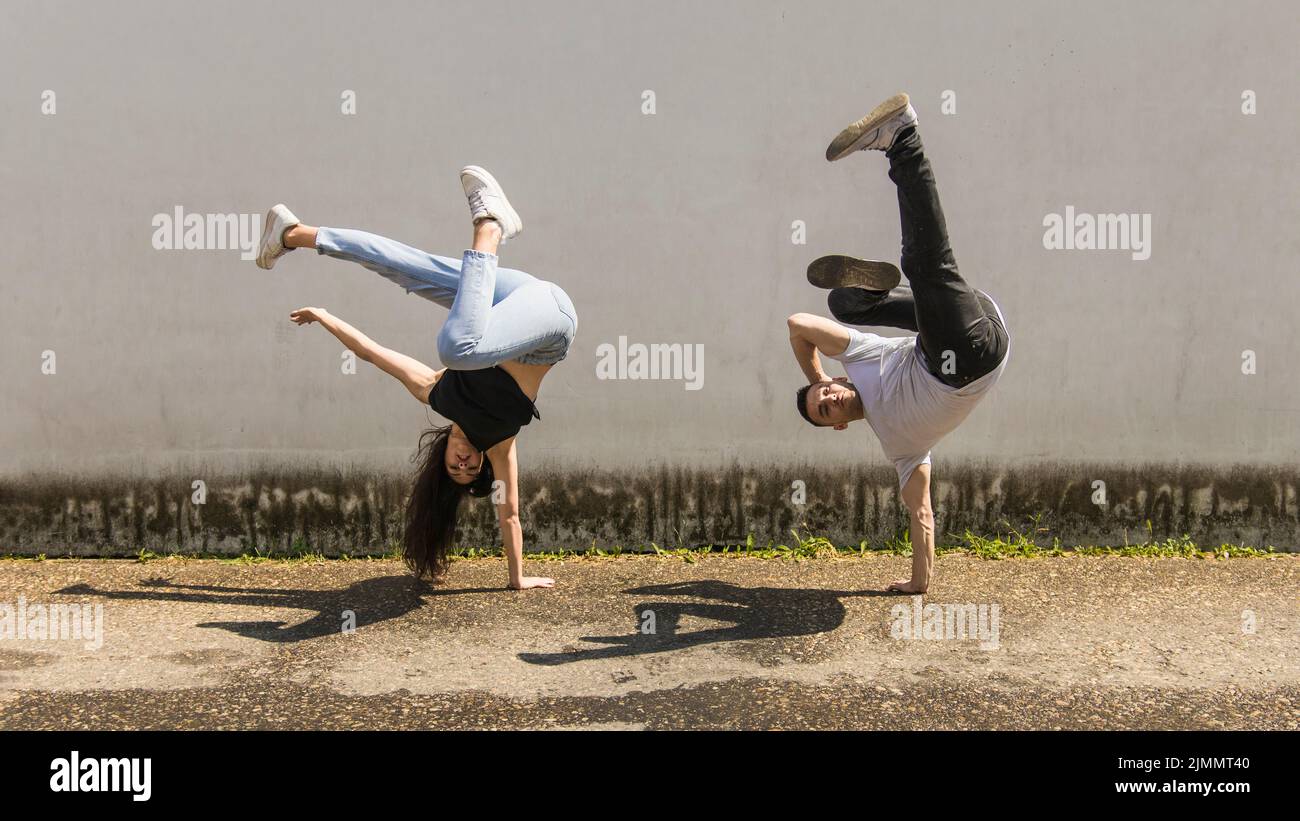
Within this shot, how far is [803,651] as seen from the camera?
11.9ft

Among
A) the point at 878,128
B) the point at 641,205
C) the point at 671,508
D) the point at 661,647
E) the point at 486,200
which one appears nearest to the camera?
the point at 878,128

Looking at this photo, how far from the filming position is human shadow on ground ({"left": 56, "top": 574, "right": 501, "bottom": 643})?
4.02 meters

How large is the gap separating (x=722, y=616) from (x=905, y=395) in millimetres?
1160

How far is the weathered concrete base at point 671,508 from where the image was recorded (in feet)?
16.1

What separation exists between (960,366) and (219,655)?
9.81 feet

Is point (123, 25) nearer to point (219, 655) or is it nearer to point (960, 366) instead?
point (219, 655)

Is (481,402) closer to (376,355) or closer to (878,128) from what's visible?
(376,355)

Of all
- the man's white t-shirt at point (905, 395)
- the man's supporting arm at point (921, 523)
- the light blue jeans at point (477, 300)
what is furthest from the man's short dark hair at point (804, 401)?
the light blue jeans at point (477, 300)

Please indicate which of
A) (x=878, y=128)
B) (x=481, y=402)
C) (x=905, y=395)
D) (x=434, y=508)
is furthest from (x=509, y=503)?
(x=878, y=128)

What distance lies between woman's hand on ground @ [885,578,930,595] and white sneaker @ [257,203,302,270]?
289 cm

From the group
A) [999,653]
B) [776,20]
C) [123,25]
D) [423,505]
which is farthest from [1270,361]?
[123,25]

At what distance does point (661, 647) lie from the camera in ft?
12.2

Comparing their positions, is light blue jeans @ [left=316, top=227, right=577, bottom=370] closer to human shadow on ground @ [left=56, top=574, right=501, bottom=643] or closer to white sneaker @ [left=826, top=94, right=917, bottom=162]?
human shadow on ground @ [left=56, top=574, right=501, bottom=643]

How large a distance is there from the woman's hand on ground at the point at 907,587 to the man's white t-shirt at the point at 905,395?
459mm
